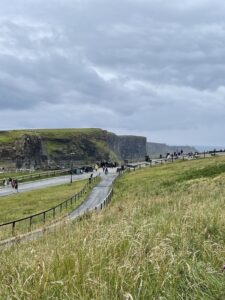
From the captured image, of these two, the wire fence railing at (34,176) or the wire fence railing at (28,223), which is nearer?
the wire fence railing at (28,223)

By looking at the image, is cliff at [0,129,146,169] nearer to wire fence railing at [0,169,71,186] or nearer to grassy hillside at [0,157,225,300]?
wire fence railing at [0,169,71,186]

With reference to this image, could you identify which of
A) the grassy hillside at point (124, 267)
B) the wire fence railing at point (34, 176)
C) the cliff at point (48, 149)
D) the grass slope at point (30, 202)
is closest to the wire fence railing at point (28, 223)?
the grass slope at point (30, 202)

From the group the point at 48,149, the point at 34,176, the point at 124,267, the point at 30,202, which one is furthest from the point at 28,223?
the point at 48,149

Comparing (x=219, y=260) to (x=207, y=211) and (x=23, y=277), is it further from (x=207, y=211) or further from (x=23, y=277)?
(x=207, y=211)

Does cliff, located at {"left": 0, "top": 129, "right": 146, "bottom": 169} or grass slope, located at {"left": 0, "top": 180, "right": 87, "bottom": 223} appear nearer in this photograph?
grass slope, located at {"left": 0, "top": 180, "right": 87, "bottom": 223}

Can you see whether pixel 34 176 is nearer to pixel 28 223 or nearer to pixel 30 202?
pixel 30 202

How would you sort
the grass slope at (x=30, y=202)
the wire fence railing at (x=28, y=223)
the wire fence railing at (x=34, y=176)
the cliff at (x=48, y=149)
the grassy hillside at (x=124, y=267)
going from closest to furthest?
the grassy hillside at (x=124, y=267) → the wire fence railing at (x=28, y=223) → the grass slope at (x=30, y=202) → the wire fence railing at (x=34, y=176) → the cliff at (x=48, y=149)

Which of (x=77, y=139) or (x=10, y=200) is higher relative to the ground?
(x=77, y=139)

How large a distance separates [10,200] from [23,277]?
46.9 metres


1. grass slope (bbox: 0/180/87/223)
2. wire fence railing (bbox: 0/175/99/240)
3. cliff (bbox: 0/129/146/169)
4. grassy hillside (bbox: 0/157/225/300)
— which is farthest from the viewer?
cliff (bbox: 0/129/146/169)

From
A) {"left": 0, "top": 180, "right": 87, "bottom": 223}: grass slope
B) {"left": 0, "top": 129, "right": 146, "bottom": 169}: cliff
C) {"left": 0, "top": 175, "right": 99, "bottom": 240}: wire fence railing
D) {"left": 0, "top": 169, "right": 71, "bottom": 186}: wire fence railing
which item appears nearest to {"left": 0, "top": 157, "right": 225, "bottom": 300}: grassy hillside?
{"left": 0, "top": 175, "right": 99, "bottom": 240}: wire fence railing

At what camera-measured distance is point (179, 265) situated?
18.4 feet

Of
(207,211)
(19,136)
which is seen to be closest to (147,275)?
(207,211)

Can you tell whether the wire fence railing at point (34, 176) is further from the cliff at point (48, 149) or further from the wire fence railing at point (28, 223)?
the cliff at point (48, 149)
